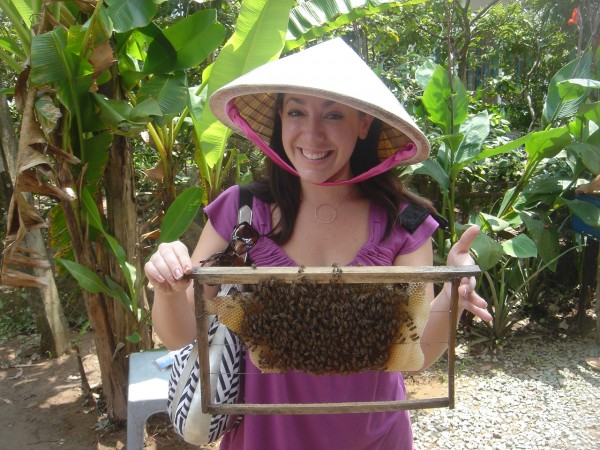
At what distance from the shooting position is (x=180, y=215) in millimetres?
3217

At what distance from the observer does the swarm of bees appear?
1.48 meters

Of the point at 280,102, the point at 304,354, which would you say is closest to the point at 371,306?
the point at 304,354

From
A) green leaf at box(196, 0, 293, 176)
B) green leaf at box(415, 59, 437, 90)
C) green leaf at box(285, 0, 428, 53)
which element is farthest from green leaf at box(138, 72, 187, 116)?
green leaf at box(415, 59, 437, 90)

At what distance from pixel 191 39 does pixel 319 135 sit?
6.40ft

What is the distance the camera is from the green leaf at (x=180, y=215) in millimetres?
3203

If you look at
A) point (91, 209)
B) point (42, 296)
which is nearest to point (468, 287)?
point (91, 209)

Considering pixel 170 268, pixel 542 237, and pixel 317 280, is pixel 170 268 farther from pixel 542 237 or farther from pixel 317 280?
pixel 542 237

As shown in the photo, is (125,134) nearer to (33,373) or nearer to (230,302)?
(230,302)

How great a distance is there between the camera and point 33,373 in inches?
180

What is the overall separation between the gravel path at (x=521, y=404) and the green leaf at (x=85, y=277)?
2345mm

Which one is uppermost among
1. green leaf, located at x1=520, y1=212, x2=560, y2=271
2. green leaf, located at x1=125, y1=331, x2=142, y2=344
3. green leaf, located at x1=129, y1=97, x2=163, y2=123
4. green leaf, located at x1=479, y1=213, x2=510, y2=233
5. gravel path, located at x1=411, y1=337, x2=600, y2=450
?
green leaf, located at x1=129, y1=97, x2=163, y2=123

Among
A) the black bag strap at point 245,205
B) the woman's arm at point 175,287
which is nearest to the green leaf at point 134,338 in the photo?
the woman's arm at point 175,287

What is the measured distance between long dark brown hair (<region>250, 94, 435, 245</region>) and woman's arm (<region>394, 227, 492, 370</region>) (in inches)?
5.0

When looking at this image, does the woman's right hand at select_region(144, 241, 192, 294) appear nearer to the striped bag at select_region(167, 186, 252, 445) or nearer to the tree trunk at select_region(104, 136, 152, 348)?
the striped bag at select_region(167, 186, 252, 445)
